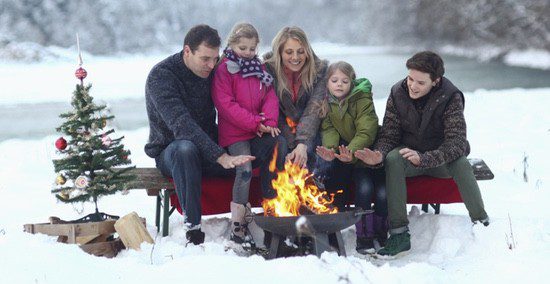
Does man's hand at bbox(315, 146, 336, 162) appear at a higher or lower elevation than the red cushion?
higher

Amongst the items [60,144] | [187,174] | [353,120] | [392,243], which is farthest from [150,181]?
[392,243]

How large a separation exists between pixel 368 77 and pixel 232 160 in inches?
527

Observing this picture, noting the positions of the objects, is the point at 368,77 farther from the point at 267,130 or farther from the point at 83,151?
the point at 83,151

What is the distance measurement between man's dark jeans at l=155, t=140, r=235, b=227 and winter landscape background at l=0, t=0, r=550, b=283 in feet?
0.80

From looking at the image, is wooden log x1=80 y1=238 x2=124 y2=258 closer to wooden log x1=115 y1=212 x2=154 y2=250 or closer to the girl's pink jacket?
wooden log x1=115 y1=212 x2=154 y2=250

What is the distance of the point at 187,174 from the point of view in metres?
4.22

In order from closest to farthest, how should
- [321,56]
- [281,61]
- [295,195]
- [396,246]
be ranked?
[295,195] → [396,246] → [281,61] → [321,56]

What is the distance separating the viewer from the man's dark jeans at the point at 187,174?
4.21m

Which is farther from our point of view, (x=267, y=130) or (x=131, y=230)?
(x=267, y=130)

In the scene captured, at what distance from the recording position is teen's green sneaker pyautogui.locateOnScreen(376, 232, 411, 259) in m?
4.28

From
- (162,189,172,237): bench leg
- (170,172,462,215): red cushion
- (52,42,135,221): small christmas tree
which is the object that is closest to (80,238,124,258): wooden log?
(52,42,135,221): small christmas tree

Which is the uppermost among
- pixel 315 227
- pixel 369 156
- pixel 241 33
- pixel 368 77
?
pixel 241 33

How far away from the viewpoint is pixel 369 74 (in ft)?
57.8

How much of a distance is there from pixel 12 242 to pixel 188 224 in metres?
1.08
